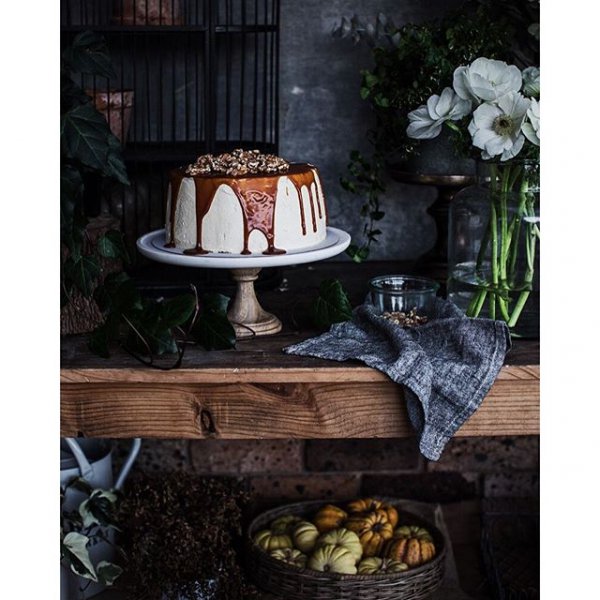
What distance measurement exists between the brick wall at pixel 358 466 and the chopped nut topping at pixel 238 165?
2.35 ft

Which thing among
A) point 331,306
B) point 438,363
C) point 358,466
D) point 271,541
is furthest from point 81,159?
point 358,466

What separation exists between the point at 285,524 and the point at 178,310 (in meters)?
0.62

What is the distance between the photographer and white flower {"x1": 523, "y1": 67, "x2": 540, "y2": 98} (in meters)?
1.26

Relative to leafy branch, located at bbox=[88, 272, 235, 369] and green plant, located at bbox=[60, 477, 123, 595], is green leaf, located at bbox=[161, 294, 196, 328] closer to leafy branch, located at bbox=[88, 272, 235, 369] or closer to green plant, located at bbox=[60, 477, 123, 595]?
leafy branch, located at bbox=[88, 272, 235, 369]

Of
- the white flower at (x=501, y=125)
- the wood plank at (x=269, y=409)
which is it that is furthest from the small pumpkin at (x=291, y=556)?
the white flower at (x=501, y=125)

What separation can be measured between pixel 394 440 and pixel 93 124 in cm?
88

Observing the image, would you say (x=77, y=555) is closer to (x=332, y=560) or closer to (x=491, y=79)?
(x=332, y=560)

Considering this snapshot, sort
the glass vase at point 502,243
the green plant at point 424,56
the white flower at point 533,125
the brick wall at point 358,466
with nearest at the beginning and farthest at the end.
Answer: the white flower at point 533,125 → the glass vase at point 502,243 → the green plant at point 424,56 → the brick wall at point 358,466

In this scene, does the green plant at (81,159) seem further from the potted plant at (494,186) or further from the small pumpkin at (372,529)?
the small pumpkin at (372,529)

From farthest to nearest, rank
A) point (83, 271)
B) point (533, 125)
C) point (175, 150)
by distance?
point (175, 150), point (83, 271), point (533, 125)

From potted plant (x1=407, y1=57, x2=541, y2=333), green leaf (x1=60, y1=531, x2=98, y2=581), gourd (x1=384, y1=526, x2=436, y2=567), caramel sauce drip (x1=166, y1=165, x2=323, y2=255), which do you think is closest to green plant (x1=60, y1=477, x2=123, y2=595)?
green leaf (x1=60, y1=531, x2=98, y2=581)

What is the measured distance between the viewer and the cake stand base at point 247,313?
1324 millimetres

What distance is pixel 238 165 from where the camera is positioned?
128 cm
